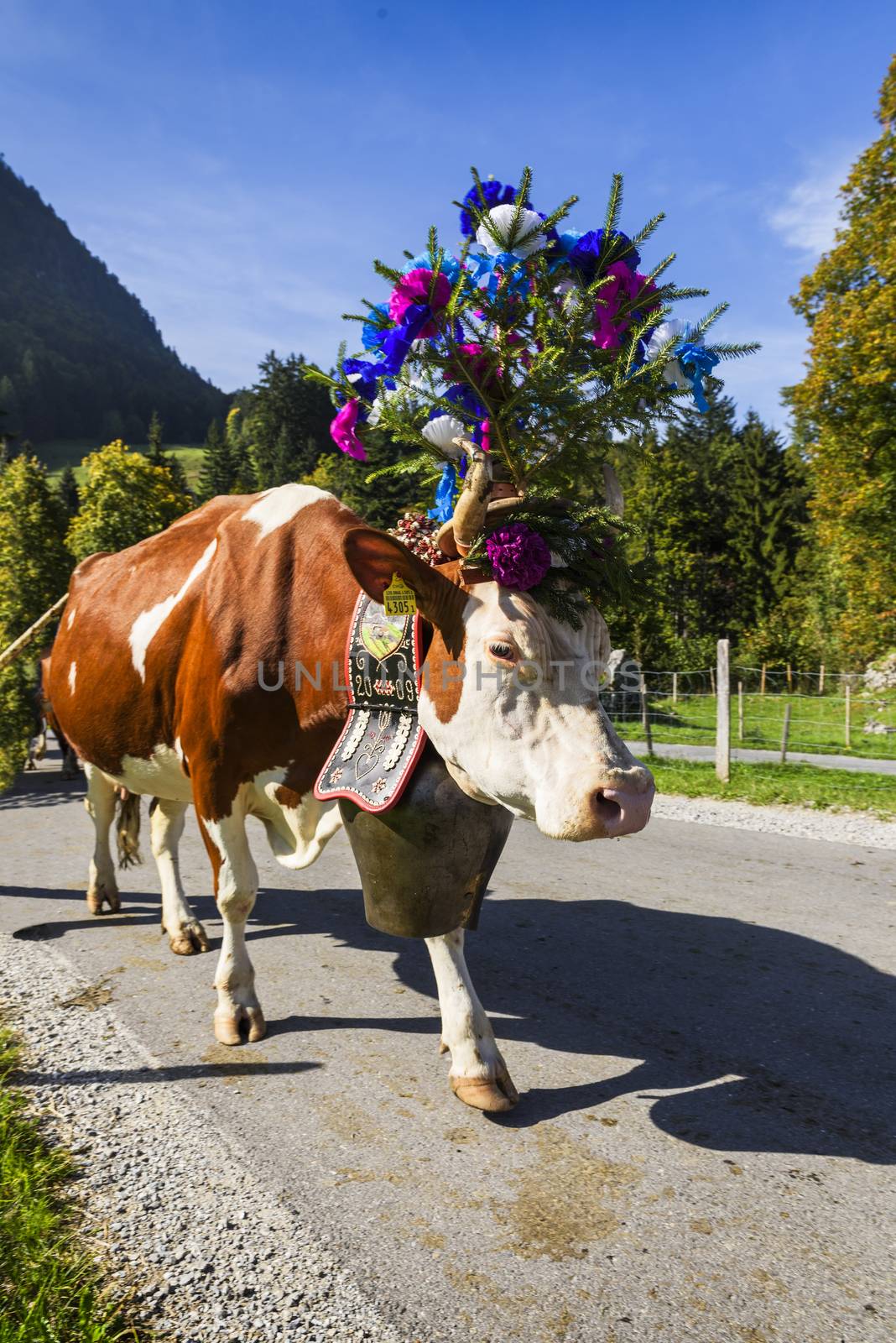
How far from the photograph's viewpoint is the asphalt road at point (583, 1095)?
7.08 ft

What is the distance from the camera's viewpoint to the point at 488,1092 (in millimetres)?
2971

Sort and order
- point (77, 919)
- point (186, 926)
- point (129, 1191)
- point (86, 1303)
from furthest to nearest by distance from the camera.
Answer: point (77, 919) → point (186, 926) → point (129, 1191) → point (86, 1303)

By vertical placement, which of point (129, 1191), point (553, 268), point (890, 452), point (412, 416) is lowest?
point (129, 1191)

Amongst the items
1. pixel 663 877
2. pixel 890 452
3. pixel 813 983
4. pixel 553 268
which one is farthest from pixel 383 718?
pixel 890 452

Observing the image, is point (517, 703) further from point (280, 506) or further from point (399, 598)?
point (280, 506)

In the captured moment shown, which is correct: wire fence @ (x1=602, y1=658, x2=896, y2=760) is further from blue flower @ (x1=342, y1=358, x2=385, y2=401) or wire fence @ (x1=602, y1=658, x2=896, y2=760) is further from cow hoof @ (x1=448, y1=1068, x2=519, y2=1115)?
blue flower @ (x1=342, y1=358, x2=385, y2=401)

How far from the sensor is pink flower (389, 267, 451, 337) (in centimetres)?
258

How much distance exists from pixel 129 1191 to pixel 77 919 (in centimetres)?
302

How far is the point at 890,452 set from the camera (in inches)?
627

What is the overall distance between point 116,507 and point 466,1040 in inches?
623

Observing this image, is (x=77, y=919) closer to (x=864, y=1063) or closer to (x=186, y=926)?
(x=186, y=926)

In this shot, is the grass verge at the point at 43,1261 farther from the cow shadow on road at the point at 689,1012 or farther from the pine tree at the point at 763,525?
the pine tree at the point at 763,525

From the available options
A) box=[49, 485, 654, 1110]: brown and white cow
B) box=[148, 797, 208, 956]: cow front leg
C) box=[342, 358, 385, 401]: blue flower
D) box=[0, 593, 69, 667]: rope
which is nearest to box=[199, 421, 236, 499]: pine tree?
box=[0, 593, 69, 667]: rope

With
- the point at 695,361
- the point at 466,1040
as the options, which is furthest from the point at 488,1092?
the point at 695,361
